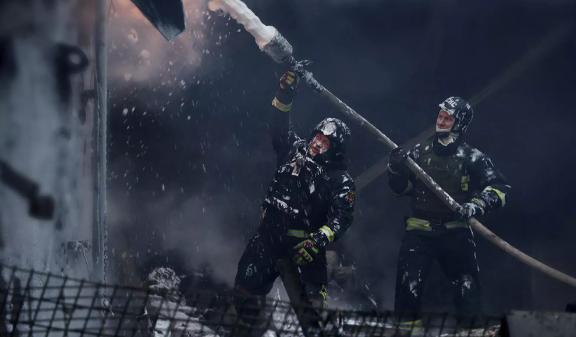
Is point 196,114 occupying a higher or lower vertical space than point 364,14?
lower

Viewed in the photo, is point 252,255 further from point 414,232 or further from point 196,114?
point 196,114

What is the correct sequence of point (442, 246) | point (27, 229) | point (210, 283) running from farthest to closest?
point (210, 283) < point (442, 246) < point (27, 229)

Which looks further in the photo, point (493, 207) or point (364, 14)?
point (364, 14)

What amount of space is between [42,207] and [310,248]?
2807 millimetres

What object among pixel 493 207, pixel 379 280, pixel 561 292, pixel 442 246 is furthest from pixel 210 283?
pixel 561 292

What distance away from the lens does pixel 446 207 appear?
7.85 m

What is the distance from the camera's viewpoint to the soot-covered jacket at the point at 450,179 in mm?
7860

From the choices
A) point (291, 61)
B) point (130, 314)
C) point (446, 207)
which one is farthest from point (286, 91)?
point (130, 314)

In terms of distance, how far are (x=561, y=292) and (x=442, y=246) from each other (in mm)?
2508

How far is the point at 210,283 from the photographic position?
891cm

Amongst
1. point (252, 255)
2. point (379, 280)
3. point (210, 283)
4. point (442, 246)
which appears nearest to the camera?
point (252, 255)

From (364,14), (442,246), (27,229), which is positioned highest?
(364,14)

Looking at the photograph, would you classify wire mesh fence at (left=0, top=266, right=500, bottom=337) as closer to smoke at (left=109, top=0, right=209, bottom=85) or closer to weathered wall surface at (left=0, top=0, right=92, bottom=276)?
weathered wall surface at (left=0, top=0, right=92, bottom=276)

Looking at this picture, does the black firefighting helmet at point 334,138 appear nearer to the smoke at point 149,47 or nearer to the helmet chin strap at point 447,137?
the helmet chin strap at point 447,137
